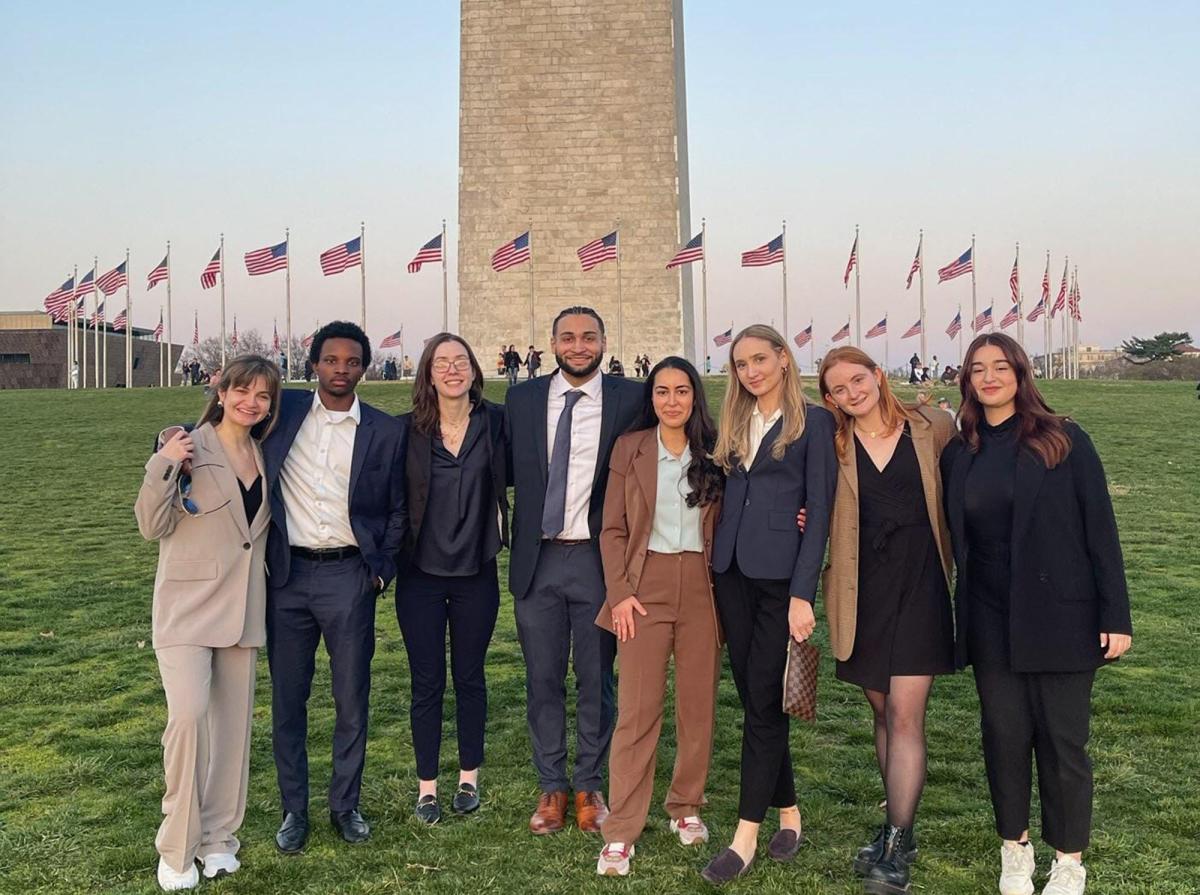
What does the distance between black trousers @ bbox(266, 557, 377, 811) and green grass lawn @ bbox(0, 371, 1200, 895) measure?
0.24 metres

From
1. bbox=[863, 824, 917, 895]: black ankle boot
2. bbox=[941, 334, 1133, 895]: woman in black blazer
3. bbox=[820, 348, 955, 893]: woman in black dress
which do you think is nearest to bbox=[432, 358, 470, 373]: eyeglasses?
bbox=[820, 348, 955, 893]: woman in black dress

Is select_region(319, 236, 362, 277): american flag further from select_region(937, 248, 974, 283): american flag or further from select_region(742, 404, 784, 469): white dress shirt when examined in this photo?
select_region(742, 404, 784, 469): white dress shirt

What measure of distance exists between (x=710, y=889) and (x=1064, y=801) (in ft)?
3.79

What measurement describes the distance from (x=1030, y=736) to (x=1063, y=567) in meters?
0.56

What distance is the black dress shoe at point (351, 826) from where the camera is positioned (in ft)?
13.0

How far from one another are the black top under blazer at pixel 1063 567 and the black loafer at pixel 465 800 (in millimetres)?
2138

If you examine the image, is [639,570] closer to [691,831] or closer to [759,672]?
[759,672]

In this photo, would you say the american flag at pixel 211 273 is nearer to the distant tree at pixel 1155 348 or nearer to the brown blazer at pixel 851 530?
the brown blazer at pixel 851 530

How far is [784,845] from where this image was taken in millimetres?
3736

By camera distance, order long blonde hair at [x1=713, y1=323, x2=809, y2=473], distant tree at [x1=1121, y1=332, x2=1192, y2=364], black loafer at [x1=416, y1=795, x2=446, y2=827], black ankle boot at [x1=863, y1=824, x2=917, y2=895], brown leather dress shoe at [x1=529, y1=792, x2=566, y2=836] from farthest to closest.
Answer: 1. distant tree at [x1=1121, y1=332, x2=1192, y2=364]
2. black loafer at [x1=416, y1=795, x2=446, y2=827]
3. brown leather dress shoe at [x1=529, y1=792, x2=566, y2=836]
4. long blonde hair at [x1=713, y1=323, x2=809, y2=473]
5. black ankle boot at [x1=863, y1=824, x2=917, y2=895]

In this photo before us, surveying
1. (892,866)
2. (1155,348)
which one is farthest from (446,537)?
(1155,348)

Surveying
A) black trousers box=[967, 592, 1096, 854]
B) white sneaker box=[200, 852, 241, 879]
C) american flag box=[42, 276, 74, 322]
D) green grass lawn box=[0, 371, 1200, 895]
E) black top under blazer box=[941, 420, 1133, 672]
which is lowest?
green grass lawn box=[0, 371, 1200, 895]

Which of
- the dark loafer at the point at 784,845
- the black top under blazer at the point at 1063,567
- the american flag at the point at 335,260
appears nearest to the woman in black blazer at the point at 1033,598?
the black top under blazer at the point at 1063,567

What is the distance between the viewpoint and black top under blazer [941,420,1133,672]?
10.9ft
